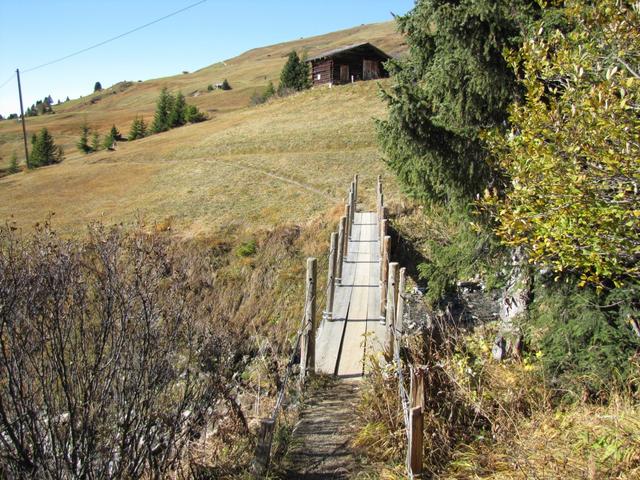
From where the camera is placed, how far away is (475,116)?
8086mm

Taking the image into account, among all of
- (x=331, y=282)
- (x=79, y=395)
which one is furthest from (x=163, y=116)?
(x=79, y=395)

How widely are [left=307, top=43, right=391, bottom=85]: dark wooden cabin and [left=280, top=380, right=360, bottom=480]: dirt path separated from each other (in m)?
48.6

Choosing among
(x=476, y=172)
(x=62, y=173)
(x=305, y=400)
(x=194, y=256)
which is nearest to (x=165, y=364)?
(x=305, y=400)

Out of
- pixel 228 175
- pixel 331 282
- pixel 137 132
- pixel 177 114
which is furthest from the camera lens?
pixel 137 132

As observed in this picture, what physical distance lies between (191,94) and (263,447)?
11797 cm

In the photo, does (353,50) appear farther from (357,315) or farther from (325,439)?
(325,439)

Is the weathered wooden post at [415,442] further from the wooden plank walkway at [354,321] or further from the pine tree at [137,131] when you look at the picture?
the pine tree at [137,131]

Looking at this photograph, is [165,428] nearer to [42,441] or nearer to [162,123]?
[42,441]

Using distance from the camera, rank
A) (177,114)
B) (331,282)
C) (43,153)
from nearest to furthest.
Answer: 1. (331,282)
2. (43,153)
3. (177,114)

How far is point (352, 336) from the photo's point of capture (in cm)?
896

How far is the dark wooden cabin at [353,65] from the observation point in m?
52.3

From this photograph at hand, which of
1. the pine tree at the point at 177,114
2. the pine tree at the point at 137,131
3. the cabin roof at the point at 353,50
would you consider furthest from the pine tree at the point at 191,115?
the cabin roof at the point at 353,50

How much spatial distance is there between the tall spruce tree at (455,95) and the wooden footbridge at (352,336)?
1883 millimetres

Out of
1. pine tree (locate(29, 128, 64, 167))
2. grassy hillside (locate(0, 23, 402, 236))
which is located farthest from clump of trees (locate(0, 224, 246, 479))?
pine tree (locate(29, 128, 64, 167))
